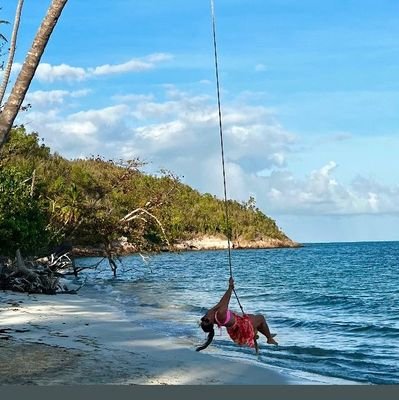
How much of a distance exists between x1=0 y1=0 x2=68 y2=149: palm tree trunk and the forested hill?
441 centimetres

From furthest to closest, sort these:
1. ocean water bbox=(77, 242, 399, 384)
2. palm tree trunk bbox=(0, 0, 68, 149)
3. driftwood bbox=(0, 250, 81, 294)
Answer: driftwood bbox=(0, 250, 81, 294) → ocean water bbox=(77, 242, 399, 384) → palm tree trunk bbox=(0, 0, 68, 149)

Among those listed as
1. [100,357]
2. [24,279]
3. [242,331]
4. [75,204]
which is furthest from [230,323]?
A: [75,204]

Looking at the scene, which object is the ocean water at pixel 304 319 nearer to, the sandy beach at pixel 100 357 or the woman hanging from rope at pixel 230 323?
the sandy beach at pixel 100 357

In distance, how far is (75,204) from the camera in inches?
1500

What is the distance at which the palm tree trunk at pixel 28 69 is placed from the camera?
8.88m

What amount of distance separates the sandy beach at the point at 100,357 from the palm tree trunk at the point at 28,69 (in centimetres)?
320

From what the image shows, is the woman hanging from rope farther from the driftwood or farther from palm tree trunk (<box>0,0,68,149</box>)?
the driftwood

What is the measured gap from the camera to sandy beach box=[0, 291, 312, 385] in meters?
8.95

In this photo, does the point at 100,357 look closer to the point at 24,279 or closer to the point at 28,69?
the point at 28,69

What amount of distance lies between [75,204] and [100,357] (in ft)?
92.8

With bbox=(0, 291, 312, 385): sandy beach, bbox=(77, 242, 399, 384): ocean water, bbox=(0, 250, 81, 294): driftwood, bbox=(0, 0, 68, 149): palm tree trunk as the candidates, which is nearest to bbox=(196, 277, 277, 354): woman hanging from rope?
bbox=(0, 291, 312, 385): sandy beach

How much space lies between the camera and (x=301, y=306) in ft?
87.7

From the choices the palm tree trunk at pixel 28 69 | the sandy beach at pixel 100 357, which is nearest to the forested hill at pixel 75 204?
the sandy beach at pixel 100 357

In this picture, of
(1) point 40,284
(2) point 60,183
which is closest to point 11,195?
(1) point 40,284
